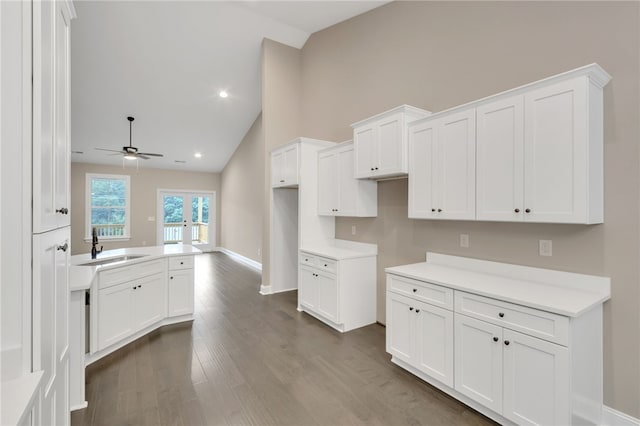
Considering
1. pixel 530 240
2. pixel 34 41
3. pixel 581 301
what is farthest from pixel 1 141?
pixel 530 240

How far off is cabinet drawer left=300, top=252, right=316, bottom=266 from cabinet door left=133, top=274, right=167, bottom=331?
171 centimetres

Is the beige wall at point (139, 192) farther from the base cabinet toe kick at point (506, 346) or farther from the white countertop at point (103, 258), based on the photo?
the base cabinet toe kick at point (506, 346)

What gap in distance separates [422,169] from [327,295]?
1870 mm

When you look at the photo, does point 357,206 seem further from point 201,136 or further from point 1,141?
point 201,136

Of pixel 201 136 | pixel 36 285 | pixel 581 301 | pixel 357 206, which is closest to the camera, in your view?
pixel 36 285

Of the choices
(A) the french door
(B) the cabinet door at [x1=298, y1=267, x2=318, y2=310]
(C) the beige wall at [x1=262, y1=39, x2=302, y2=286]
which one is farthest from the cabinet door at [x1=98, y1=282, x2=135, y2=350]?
(A) the french door

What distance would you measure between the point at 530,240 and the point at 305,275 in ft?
8.59

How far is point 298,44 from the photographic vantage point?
513cm

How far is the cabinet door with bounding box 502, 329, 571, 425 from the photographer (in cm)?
161

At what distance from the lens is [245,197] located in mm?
7898

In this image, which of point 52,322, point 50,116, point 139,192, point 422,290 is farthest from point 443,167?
point 139,192

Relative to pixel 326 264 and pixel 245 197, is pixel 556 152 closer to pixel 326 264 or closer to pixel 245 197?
pixel 326 264

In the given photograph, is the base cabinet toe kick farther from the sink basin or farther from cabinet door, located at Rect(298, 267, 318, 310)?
the sink basin

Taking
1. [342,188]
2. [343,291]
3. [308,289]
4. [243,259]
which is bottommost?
[243,259]
